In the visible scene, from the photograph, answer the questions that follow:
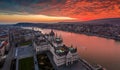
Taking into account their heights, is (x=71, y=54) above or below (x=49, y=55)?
above

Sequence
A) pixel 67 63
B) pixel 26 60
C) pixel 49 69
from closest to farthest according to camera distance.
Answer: pixel 49 69
pixel 67 63
pixel 26 60

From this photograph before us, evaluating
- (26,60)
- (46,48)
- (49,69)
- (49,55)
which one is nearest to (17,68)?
(26,60)

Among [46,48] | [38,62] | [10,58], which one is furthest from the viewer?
[46,48]

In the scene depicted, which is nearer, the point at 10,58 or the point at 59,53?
the point at 59,53

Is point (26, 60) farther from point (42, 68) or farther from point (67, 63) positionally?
point (67, 63)

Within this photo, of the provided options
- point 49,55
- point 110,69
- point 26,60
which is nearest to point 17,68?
point 26,60

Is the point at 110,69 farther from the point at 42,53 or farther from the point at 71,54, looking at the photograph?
the point at 42,53
